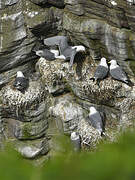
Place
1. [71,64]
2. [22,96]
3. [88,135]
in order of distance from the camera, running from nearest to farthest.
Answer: [71,64], [88,135], [22,96]

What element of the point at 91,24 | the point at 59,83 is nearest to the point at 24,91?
the point at 59,83

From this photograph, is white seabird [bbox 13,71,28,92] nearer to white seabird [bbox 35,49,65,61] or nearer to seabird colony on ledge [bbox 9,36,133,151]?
seabird colony on ledge [bbox 9,36,133,151]

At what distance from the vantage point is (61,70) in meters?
6.67

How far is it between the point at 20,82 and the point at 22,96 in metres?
0.29

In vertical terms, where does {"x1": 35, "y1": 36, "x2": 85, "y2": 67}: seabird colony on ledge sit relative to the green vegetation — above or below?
below

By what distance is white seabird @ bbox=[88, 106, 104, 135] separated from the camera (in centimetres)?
642

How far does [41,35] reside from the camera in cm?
679

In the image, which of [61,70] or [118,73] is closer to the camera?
[118,73]

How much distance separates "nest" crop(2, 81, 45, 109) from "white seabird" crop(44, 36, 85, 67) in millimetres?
809

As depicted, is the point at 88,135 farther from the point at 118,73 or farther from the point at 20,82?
the point at 20,82

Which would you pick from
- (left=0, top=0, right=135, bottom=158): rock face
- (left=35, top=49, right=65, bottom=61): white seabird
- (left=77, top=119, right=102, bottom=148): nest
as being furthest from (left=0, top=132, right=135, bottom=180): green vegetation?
(left=35, top=49, right=65, bottom=61): white seabird

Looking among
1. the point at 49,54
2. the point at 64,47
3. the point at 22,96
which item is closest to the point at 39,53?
the point at 49,54

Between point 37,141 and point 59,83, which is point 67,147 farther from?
point 37,141

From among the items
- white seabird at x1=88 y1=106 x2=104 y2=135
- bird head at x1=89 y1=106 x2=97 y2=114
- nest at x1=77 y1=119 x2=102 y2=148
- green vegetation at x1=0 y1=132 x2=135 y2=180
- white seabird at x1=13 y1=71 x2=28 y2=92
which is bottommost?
nest at x1=77 y1=119 x2=102 y2=148
